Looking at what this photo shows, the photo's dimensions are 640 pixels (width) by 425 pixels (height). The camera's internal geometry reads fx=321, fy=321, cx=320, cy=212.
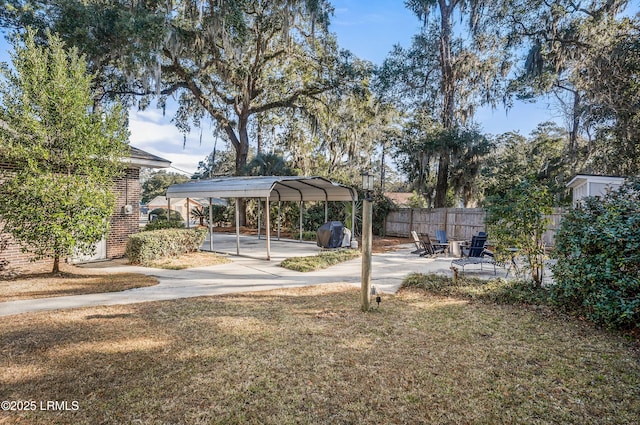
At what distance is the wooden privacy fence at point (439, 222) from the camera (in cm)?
1408

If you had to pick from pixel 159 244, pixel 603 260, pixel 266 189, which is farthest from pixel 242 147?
pixel 603 260

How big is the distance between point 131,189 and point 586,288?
35.2ft

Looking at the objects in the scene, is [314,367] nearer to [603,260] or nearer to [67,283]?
[603,260]

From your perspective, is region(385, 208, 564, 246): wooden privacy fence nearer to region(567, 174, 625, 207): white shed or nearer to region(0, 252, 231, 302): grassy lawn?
region(567, 174, 625, 207): white shed

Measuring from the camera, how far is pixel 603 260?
4.12 metres

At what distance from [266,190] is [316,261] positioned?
254 centimetres

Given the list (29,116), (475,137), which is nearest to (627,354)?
(29,116)

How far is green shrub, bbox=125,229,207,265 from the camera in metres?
8.56

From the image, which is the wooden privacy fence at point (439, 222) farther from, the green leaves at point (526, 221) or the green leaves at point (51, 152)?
the green leaves at point (51, 152)

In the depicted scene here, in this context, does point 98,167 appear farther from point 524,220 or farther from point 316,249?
point 524,220

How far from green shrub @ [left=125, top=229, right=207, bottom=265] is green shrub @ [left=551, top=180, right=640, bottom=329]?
9028mm

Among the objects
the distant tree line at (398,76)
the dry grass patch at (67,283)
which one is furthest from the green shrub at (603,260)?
the distant tree line at (398,76)

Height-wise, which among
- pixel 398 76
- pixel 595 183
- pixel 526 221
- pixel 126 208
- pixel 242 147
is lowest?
pixel 526 221

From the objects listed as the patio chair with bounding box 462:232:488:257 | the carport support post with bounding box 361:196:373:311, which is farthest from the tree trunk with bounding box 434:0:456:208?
the carport support post with bounding box 361:196:373:311
